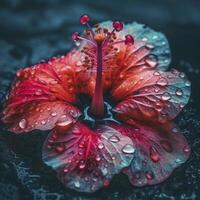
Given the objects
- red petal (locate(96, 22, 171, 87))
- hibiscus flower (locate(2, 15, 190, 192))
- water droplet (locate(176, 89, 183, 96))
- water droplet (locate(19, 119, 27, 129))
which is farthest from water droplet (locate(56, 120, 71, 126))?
water droplet (locate(176, 89, 183, 96))

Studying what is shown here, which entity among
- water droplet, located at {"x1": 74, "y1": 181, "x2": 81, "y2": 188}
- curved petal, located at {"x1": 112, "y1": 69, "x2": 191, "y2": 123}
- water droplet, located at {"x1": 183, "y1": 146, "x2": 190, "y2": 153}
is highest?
curved petal, located at {"x1": 112, "y1": 69, "x2": 191, "y2": 123}

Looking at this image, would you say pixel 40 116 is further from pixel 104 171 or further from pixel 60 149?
pixel 104 171

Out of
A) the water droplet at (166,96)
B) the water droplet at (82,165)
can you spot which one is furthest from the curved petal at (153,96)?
the water droplet at (82,165)

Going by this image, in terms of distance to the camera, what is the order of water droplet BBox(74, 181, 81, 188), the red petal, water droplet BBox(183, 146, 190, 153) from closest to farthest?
water droplet BBox(74, 181, 81, 188), water droplet BBox(183, 146, 190, 153), the red petal

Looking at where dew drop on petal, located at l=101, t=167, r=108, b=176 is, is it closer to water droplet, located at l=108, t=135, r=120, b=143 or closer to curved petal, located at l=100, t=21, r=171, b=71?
water droplet, located at l=108, t=135, r=120, b=143

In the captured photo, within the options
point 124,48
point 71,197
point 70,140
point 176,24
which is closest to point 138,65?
point 124,48

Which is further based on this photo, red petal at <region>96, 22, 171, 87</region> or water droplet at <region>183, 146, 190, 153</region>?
red petal at <region>96, 22, 171, 87</region>
